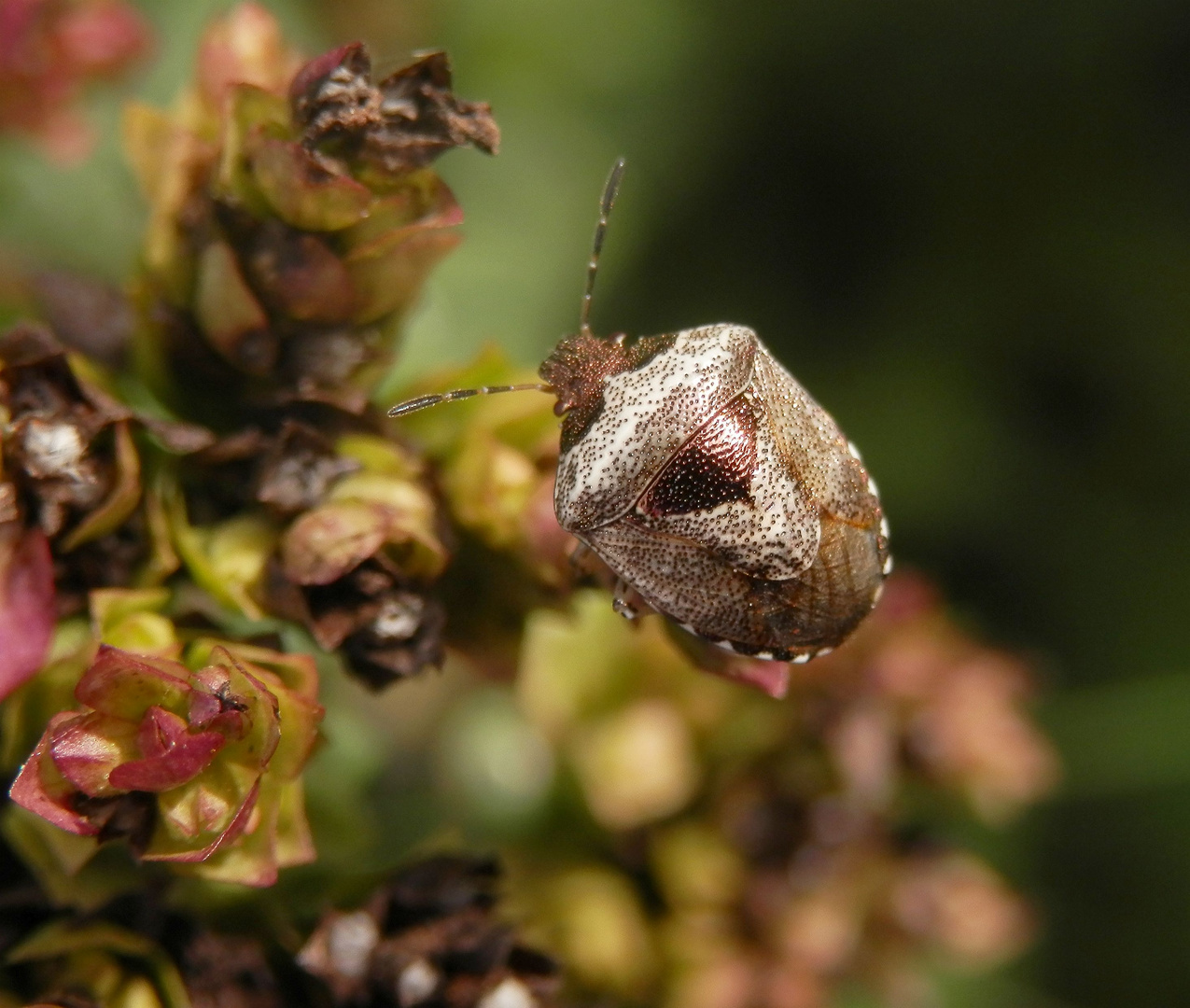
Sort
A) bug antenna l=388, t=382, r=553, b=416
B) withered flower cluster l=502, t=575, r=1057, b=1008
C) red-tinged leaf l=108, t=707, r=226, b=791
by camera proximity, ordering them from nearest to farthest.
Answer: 1. red-tinged leaf l=108, t=707, r=226, b=791
2. bug antenna l=388, t=382, r=553, b=416
3. withered flower cluster l=502, t=575, r=1057, b=1008

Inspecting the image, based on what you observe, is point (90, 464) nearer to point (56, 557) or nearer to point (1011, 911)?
point (56, 557)

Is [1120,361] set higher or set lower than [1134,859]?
higher

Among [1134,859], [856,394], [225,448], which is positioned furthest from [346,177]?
[1134,859]

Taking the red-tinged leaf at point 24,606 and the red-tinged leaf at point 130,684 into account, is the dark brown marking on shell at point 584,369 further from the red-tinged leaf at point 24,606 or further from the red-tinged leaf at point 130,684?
the red-tinged leaf at point 24,606

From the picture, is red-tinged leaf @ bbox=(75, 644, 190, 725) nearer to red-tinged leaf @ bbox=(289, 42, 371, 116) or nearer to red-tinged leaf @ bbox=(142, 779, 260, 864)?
red-tinged leaf @ bbox=(142, 779, 260, 864)

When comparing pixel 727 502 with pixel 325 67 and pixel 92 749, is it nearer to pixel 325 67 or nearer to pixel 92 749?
pixel 325 67

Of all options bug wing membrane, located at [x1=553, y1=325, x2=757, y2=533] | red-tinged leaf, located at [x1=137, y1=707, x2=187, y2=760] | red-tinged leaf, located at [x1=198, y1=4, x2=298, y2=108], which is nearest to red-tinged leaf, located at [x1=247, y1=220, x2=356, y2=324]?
red-tinged leaf, located at [x1=198, y1=4, x2=298, y2=108]

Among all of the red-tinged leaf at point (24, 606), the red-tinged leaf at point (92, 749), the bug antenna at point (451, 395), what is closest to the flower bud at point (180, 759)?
the red-tinged leaf at point (92, 749)
